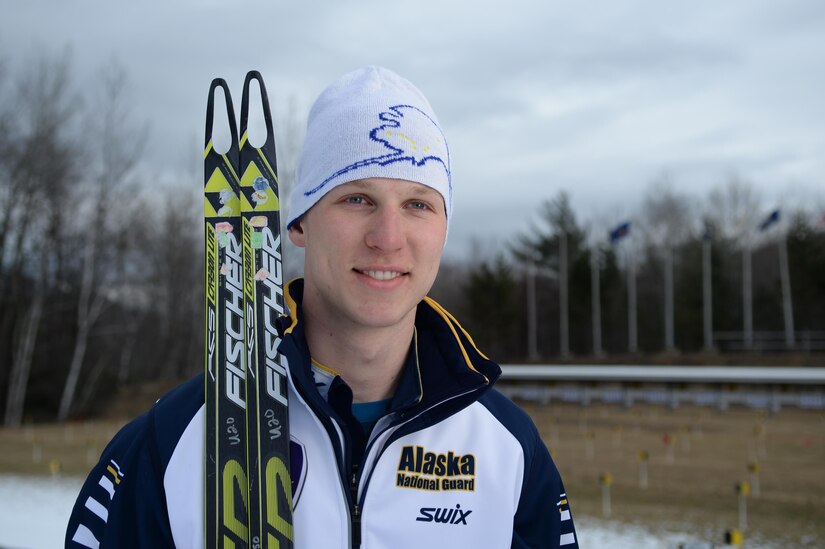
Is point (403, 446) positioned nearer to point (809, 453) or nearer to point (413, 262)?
point (413, 262)

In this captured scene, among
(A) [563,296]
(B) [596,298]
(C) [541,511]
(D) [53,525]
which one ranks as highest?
(A) [563,296]

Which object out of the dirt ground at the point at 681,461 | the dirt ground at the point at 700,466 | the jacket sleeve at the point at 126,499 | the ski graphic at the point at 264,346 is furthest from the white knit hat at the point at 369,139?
the dirt ground at the point at 700,466

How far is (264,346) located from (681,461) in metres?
17.2

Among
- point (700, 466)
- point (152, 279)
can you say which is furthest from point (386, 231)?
point (152, 279)

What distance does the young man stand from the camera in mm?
1810

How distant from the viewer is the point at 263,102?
2.16m

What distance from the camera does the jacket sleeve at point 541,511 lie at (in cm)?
200

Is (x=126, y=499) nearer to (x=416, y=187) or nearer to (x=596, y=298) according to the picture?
(x=416, y=187)

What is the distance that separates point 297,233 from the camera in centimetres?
204

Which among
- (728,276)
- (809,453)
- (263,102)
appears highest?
(728,276)

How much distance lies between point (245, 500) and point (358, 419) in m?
0.33

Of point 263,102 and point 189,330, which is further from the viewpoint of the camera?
point 189,330

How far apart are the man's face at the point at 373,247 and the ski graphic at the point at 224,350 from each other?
358 millimetres

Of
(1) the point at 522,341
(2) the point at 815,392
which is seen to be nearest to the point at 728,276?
(1) the point at 522,341
